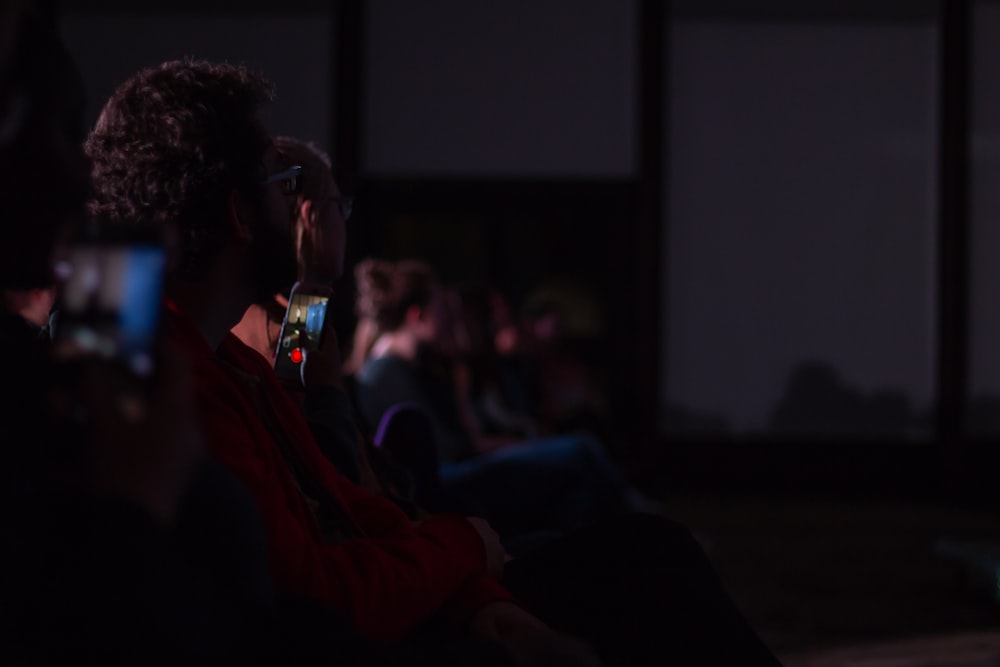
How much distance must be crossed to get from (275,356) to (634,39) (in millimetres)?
6304

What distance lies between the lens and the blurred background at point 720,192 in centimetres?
770

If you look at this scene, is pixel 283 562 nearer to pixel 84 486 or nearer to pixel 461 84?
pixel 84 486

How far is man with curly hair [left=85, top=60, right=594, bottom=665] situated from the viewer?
1263 millimetres

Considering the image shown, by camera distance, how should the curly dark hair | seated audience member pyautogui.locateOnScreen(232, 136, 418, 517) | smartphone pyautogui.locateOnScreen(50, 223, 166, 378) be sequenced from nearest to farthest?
smartphone pyautogui.locateOnScreen(50, 223, 166, 378), the curly dark hair, seated audience member pyautogui.locateOnScreen(232, 136, 418, 517)

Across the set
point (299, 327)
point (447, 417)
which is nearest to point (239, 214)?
point (299, 327)

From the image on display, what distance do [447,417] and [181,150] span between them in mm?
2874

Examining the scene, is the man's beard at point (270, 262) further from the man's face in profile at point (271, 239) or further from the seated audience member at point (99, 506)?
the seated audience member at point (99, 506)

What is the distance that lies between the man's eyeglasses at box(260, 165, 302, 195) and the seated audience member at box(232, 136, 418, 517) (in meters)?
0.42

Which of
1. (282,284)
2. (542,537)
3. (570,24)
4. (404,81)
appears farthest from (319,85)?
(282,284)

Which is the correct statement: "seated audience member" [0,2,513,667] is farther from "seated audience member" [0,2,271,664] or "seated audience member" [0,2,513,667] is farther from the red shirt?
the red shirt

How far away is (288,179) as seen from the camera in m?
1.52

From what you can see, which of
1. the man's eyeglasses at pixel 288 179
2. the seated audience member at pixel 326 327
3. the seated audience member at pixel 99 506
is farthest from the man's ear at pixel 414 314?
the seated audience member at pixel 99 506

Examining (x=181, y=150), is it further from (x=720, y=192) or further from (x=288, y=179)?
(x=720, y=192)

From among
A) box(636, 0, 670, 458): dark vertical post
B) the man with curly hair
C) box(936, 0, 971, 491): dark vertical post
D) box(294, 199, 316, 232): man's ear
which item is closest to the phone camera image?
box(294, 199, 316, 232): man's ear
